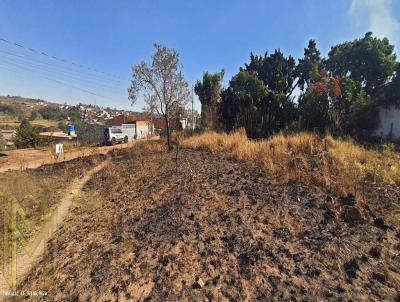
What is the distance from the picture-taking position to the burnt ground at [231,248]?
291 centimetres

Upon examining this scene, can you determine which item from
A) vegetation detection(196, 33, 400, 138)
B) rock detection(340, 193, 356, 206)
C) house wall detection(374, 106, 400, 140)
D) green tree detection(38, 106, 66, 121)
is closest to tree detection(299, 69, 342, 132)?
vegetation detection(196, 33, 400, 138)

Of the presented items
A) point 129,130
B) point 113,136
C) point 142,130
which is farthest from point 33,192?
point 142,130

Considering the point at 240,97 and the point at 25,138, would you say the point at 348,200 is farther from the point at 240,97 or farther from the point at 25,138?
the point at 25,138

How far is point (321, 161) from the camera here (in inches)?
273

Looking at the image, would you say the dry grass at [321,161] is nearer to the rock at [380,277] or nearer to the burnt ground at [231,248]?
the burnt ground at [231,248]

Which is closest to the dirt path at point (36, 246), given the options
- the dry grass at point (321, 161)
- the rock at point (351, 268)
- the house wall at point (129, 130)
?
the rock at point (351, 268)

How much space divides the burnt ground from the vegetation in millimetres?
7025

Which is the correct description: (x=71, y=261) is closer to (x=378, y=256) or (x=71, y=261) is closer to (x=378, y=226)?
(x=378, y=256)

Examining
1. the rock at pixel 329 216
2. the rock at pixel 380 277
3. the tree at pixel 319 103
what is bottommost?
the rock at pixel 380 277

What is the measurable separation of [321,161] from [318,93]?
8599 millimetres

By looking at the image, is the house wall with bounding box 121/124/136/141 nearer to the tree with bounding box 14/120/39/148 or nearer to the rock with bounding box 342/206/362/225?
the tree with bounding box 14/120/39/148

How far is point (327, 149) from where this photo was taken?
26.7ft

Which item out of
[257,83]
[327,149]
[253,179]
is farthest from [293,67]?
[253,179]

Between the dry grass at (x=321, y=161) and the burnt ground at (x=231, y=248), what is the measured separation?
1.67 feet
